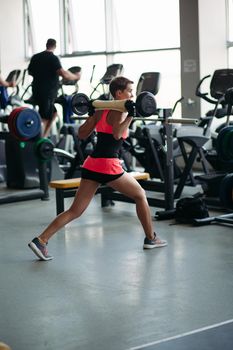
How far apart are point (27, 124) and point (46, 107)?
174 centimetres

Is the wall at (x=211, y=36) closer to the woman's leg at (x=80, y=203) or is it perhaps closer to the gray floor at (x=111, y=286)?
the gray floor at (x=111, y=286)

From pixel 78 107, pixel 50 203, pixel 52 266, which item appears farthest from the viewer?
pixel 50 203

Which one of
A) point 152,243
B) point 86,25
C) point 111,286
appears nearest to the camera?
point 111,286

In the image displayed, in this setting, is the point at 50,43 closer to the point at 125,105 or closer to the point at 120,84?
the point at 120,84

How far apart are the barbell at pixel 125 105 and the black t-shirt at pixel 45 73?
352cm

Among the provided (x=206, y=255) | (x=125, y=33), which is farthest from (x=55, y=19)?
(x=206, y=255)

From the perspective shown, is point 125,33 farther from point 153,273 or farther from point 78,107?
point 153,273

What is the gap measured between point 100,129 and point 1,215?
7.65ft

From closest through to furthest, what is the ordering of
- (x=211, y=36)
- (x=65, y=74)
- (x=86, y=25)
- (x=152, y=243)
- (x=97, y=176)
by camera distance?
(x=97, y=176)
(x=152, y=243)
(x=65, y=74)
(x=211, y=36)
(x=86, y=25)

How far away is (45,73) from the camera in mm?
8992

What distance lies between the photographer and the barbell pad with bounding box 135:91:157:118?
5.07 metres

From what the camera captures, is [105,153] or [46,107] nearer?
Result: [105,153]

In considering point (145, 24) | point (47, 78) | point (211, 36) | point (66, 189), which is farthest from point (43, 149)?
point (145, 24)

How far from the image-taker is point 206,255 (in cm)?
504
